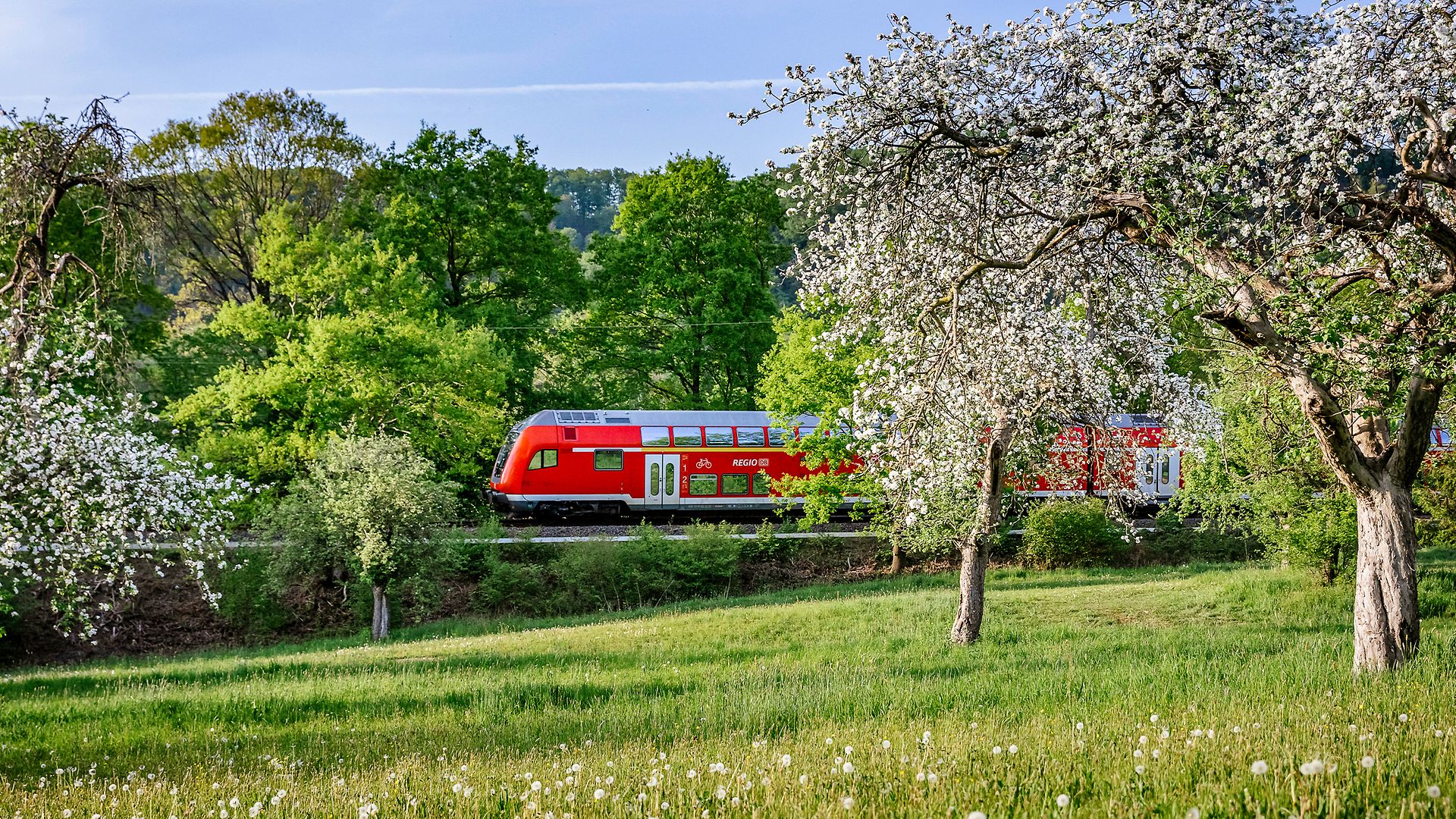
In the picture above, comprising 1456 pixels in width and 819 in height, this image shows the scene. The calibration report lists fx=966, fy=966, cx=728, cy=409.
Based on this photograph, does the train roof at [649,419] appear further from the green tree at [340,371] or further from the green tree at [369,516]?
the green tree at [369,516]

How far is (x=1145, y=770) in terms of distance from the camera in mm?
4285

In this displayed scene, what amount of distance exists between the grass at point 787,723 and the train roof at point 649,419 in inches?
439

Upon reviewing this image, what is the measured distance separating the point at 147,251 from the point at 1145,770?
9.10 meters

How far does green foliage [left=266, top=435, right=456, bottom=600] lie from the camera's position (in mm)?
21266

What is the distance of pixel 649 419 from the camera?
28188mm

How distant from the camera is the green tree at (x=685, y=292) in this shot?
3303 centimetres

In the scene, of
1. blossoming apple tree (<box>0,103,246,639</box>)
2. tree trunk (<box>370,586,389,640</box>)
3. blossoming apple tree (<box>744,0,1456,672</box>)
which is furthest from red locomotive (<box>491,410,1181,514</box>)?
blossoming apple tree (<box>744,0,1456,672</box>)

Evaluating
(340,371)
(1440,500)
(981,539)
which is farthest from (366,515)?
(1440,500)

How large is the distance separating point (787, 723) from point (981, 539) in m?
6.80

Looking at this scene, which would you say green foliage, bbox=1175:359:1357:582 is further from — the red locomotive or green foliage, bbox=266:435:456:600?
green foliage, bbox=266:435:456:600

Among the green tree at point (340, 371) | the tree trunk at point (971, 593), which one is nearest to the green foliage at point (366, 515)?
the green tree at point (340, 371)

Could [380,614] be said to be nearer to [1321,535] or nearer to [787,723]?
[787,723]

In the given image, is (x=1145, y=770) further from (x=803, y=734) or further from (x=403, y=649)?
(x=403, y=649)

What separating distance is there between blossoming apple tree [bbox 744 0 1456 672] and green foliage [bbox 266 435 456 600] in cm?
1528
